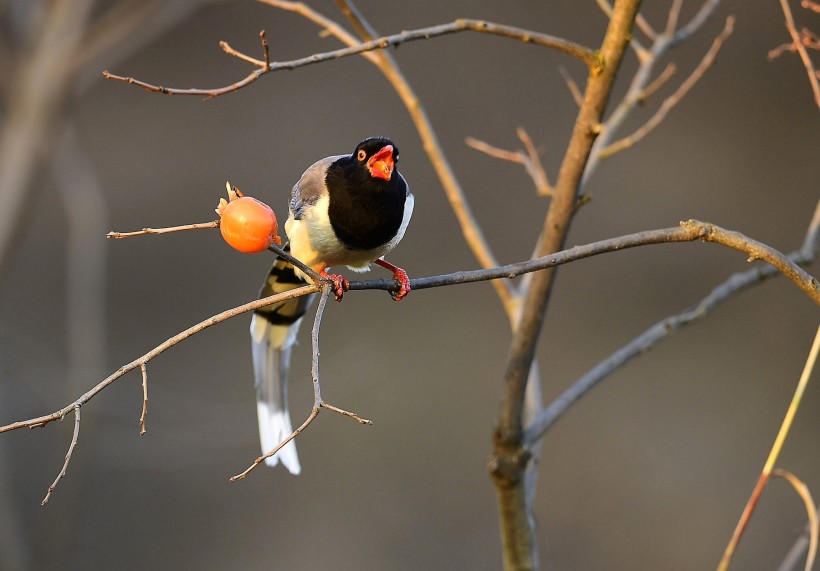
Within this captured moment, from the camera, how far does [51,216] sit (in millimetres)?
4641

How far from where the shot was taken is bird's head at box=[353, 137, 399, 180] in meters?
1.48

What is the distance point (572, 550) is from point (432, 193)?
1725 mm

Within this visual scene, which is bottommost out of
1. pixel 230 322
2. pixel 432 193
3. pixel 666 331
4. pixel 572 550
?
pixel 572 550

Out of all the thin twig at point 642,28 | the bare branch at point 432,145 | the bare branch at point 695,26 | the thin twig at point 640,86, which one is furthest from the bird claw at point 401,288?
the bare branch at point 695,26

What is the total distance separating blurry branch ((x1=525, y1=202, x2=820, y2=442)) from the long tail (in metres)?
0.57

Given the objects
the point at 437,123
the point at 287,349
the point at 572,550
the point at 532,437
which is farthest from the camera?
the point at 437,123

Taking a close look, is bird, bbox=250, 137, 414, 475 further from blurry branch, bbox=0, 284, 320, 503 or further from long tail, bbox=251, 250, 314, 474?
blurry branch, bbox=0, 284, 320, 503

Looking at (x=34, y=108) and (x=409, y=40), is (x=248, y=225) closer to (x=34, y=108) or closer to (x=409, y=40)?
(x=409, y=40)

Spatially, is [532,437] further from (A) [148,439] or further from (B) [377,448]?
(A) [148,439]

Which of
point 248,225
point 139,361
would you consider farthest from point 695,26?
point 139,361

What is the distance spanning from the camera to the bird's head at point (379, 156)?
1.48 metres

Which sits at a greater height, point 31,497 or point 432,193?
point 432,193

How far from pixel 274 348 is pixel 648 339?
0.76m

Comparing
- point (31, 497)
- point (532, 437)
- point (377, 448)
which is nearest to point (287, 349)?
point (532, 437)
